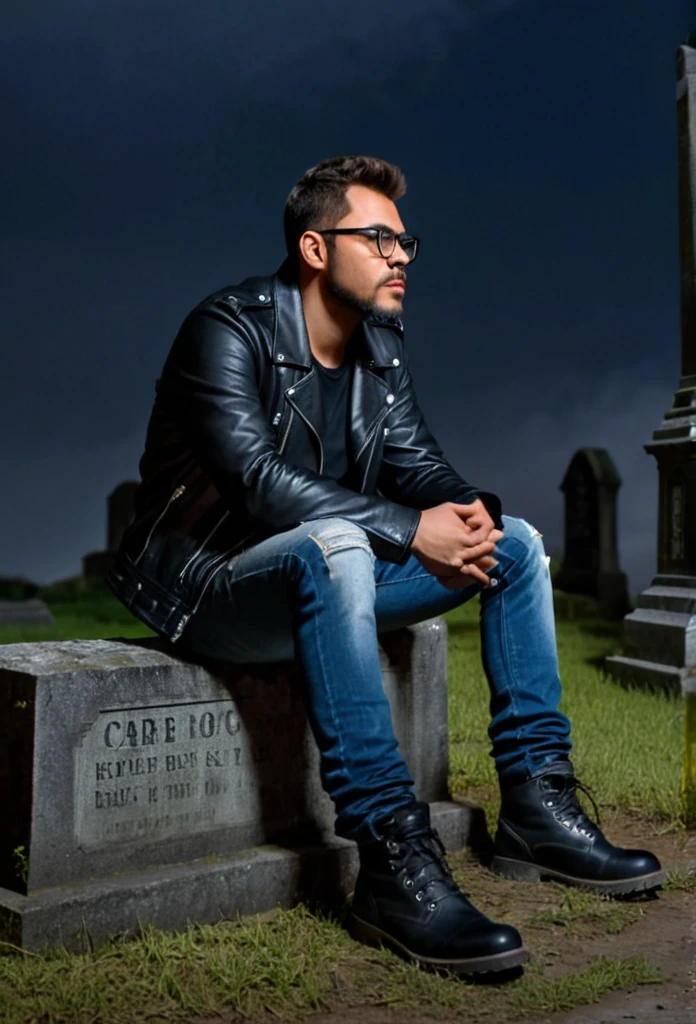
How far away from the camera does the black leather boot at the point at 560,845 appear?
10.0 feet

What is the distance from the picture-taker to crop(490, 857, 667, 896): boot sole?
3.04 m

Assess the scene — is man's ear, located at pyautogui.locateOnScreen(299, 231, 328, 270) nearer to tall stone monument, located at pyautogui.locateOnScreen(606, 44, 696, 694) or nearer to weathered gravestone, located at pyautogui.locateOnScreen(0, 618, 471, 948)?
weathered gravestone, located at pyautogui.locateOnScreen(0, 618, 471, 948)

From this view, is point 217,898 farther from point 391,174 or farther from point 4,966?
point 391,174

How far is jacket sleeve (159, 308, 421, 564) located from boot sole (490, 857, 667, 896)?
3.25 ft

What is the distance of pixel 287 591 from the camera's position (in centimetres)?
277

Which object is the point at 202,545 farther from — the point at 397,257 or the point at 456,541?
the point at 397,257

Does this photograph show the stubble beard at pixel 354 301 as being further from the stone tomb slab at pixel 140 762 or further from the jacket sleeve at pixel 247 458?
the stone tomb slab at pixel 140 762

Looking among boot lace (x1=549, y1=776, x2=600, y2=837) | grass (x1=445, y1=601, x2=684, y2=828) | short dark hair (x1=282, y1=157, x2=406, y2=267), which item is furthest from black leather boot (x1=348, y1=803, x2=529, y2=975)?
short dark hair (x1=282, y1=157, x2=406, y2=267)

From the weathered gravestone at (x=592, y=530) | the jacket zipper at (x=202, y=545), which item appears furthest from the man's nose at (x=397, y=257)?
the weathered gravestone at (x=592, y=530)

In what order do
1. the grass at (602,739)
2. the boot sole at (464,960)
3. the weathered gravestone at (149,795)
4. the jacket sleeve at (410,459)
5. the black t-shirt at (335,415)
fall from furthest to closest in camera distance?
the grass at (602,739), the jacket sleeve at (410,459), the black t-shirt at (335,415), the weathered gravestone at (149,795), the boot sole at (464,960)

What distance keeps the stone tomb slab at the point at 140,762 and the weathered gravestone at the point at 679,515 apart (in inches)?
144

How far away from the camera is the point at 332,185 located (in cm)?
316

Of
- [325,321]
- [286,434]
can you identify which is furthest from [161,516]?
[325,321]

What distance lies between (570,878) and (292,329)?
5.56 feet
